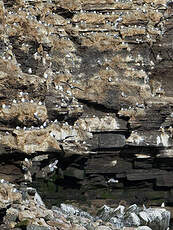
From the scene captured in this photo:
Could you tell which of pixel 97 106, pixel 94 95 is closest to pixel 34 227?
pixel 97 106

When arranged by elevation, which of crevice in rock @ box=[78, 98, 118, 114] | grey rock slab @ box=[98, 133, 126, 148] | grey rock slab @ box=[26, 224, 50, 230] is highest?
crevice in rock @ box=[78, 98, 118, 114]

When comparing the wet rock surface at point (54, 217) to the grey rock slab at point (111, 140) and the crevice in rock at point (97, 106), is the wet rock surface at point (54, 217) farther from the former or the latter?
the crevice in rock at point (97, 106)

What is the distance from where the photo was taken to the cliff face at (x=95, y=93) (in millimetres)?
32344

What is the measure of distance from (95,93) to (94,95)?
0.17 m

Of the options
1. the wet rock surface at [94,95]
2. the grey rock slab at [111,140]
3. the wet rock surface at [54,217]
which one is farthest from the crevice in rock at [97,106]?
the wet rock surface at [54,217]

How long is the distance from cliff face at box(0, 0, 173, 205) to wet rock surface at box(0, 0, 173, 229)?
72 mm

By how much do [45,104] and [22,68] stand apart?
2813 millimetres

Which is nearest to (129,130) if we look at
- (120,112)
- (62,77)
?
(120,112)

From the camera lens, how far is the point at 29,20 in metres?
34.4

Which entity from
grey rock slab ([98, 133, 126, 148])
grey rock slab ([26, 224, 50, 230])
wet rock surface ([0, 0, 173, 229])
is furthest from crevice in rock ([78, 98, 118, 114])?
grey rock slab ([26, 224, 50, 230])

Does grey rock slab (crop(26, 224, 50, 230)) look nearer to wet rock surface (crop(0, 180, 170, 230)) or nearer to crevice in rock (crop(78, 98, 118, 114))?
wet rock surface (crop(0, 180, 170, 230))

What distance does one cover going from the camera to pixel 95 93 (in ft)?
121

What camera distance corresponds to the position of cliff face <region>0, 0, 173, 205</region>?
32.3 metres

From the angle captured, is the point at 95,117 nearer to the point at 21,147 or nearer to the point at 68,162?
the point at 68,162
